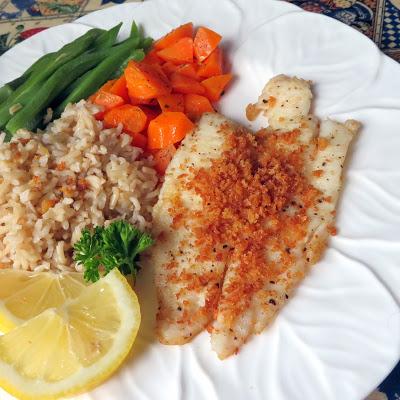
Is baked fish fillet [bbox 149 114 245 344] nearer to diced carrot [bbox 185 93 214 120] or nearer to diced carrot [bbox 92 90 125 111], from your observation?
diced carrot [bbox 185 93 214 120]

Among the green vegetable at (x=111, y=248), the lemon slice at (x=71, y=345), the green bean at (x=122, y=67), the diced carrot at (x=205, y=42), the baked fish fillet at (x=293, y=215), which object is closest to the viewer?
the lemon slice at (x=71, y=345)

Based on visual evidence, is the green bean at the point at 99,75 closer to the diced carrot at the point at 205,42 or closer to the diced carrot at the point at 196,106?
the diced carrot at the point at 205,42

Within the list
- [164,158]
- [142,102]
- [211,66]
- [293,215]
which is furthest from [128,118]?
[293,215]

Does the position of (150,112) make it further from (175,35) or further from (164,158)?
(175,35)

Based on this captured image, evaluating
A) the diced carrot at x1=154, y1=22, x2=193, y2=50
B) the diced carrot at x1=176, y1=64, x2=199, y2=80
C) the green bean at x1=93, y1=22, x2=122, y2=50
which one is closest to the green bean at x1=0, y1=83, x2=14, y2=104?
the green bean at x1=93, y1=22, x2=122, y2=50

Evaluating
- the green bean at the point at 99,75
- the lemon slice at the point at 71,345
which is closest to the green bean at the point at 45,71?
the green bean at the point at 99,75

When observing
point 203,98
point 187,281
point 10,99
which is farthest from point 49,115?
point 187,281
